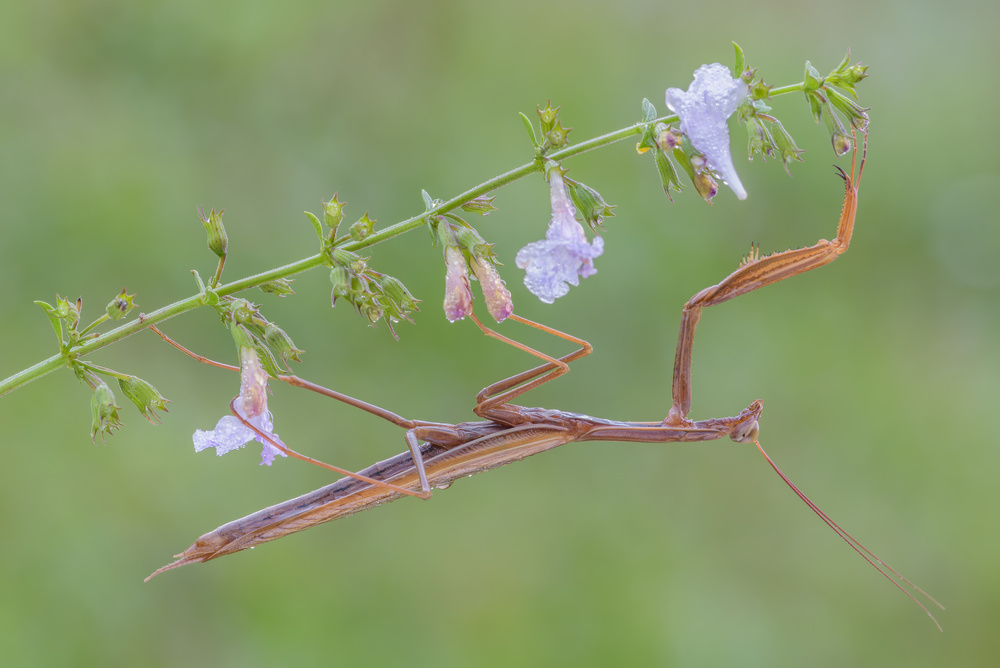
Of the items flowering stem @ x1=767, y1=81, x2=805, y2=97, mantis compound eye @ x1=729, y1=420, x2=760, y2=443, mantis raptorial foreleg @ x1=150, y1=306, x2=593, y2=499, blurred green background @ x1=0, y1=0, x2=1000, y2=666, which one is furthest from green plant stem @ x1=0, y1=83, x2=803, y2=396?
blurred green background @ x1=0, y1=0, x2=1000, y2=666

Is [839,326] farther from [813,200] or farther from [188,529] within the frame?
[188,529]

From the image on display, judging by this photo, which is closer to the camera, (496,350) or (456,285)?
(456,285)

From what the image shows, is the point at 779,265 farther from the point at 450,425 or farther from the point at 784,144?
the point at 450,425

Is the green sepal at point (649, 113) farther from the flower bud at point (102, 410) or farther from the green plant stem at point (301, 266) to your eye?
the flower bud at point (102, 410)

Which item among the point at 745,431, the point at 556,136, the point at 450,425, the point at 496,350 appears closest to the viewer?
the point at 556,136

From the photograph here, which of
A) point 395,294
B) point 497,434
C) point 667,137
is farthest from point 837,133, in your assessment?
point 497,434

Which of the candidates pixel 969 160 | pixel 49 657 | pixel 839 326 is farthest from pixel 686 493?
pixel 49 657

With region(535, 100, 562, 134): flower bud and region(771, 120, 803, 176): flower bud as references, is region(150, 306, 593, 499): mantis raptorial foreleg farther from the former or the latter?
region(771, 120, 803, 176): flower bud

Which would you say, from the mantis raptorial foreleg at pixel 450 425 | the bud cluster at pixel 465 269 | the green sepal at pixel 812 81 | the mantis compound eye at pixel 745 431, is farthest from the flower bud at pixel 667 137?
the mantis compound eye at pixel 745 431
